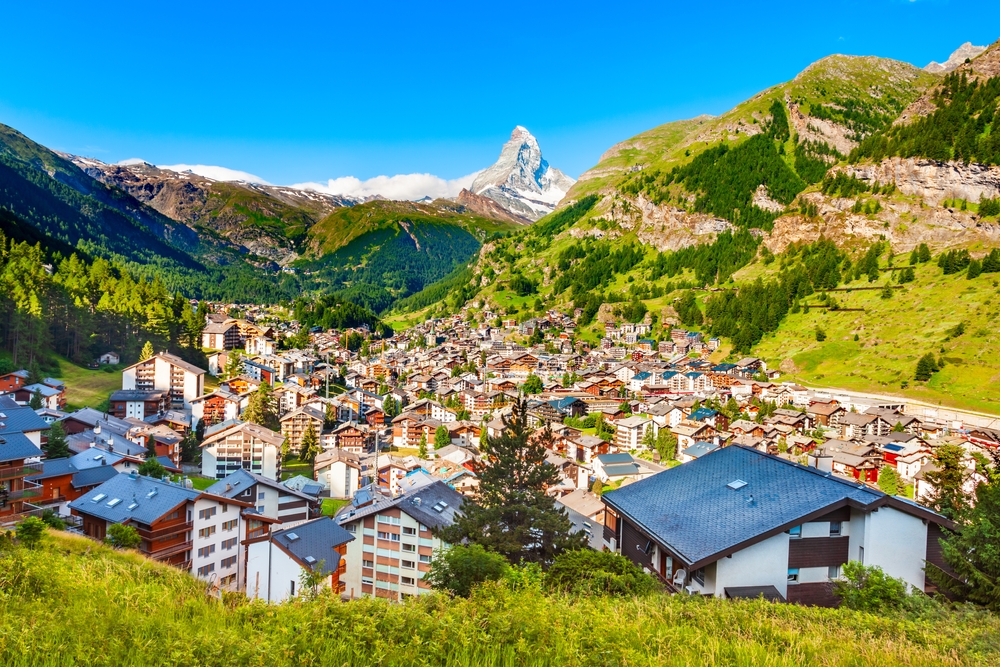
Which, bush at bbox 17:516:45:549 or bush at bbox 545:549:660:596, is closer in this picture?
bush at bbox 545:549:660:596

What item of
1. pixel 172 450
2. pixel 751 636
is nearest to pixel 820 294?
pixel 172 450

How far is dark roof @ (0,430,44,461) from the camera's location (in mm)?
22312

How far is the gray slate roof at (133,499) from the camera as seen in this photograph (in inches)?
930

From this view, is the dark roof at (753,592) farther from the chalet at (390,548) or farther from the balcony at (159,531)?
the balcony at (159,531)

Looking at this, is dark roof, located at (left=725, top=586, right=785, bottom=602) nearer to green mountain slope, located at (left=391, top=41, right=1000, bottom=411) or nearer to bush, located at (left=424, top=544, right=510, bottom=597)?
bush, located at (left=424, top=544, right=510, bottom=597)

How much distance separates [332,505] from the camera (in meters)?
43.0

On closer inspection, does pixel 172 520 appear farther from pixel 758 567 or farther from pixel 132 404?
pixel 132 404

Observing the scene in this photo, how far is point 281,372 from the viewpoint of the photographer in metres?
84.7

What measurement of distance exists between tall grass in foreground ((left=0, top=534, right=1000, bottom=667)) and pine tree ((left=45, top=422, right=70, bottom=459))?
33.5 m

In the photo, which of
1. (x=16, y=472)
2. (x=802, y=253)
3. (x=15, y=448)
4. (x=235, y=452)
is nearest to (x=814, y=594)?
(x=16, y=472)

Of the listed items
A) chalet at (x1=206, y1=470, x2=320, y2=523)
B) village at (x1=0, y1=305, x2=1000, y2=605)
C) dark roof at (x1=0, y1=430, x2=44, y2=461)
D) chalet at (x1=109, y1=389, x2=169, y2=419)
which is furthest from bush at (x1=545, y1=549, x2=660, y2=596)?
chalet at (x1=109, y1=389, x2=169, y2=419)

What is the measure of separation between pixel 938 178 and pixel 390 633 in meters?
137

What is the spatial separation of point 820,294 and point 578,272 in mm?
67927

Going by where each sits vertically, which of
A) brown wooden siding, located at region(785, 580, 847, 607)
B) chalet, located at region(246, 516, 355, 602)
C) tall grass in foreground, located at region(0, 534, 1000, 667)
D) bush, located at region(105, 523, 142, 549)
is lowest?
chalet, located at region(246, 516, 355, 602)
